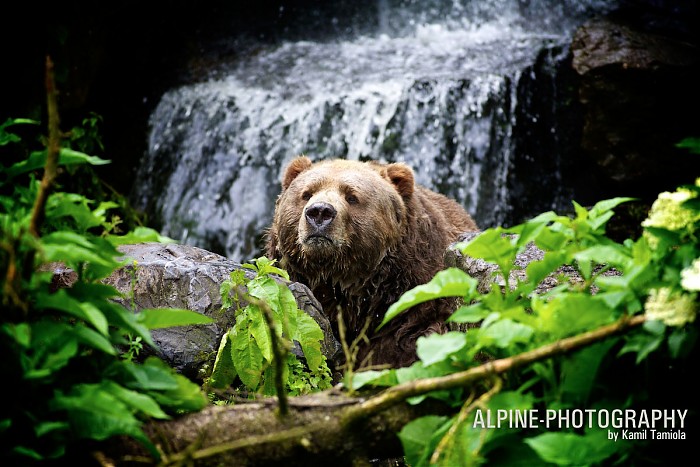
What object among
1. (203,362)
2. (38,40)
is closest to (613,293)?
(203,362)

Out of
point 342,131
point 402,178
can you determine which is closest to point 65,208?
point 402,178

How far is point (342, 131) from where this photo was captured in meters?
9.59

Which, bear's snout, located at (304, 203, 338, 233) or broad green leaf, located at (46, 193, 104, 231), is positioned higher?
broad green leaf, located at (46, 193, 104, 231)

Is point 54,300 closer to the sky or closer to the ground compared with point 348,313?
closer to the sky

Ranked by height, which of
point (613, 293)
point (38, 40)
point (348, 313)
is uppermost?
point (38, 40)

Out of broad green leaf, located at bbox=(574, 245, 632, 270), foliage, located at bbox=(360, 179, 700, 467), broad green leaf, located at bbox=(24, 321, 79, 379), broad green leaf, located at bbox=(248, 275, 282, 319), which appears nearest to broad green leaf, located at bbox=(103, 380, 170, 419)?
broad green leaf, located at bbox=(24, 321, 79, 379)

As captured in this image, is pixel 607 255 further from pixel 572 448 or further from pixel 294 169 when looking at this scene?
pixel 294 169

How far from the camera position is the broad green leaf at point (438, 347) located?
227cm

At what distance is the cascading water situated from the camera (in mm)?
9477

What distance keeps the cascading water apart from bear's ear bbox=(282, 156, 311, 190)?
3.46 metres

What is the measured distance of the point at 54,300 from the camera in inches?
84.9

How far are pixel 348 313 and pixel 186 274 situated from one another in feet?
4.51

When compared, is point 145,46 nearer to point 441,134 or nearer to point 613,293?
point 441,134

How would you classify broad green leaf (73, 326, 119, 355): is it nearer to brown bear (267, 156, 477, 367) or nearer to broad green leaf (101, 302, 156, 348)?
broad green leaf (101, 302, 156, 348)
